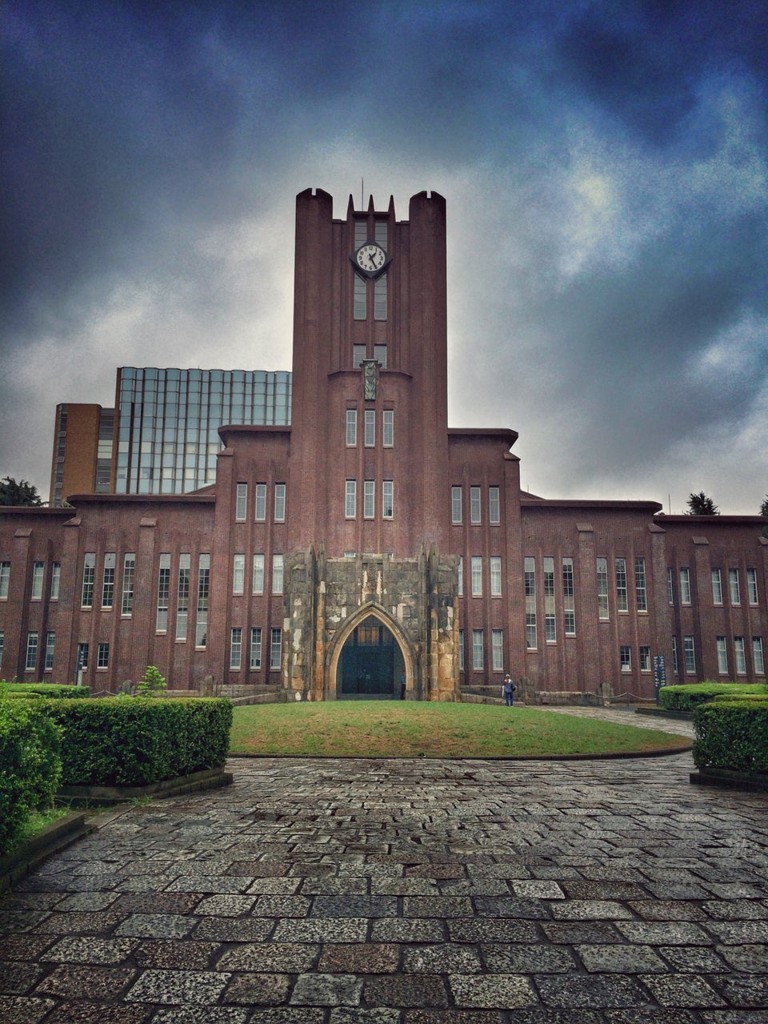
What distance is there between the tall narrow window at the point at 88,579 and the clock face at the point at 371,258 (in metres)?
22.0

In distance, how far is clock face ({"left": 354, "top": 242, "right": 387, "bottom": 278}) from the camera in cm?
4112

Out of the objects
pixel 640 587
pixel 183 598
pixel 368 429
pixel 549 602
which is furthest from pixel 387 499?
pixel 640 587

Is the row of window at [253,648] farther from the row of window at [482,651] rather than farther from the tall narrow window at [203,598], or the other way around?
the row of window at [482,651]

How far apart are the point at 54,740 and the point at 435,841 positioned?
12.7 feet

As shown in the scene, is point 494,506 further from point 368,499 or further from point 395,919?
point 395,919

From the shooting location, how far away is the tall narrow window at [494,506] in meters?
41.6

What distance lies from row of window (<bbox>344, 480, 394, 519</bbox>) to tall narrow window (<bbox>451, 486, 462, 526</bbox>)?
16.3 ft

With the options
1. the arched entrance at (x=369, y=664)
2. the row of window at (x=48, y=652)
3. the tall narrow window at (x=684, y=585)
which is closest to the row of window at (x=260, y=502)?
the arched entrance at (x=369, y=664)

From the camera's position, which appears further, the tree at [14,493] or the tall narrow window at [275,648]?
the tree at [14,493]

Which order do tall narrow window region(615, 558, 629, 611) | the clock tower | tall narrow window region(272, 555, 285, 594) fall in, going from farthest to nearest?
1. tall narrow window region(615, 558, 629, 611)
2. tall narrow window region(272, 555, 285, 594)
3. the clock tower

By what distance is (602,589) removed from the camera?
4266 cm

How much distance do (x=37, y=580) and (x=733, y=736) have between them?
40.5 meters

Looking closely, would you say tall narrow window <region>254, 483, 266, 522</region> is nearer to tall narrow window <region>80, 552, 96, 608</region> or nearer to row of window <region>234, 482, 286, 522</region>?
row of window <region>234, 482, 286, 522</region>

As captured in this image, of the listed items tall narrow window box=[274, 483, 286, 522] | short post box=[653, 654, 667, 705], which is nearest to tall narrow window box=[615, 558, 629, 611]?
short post box=[653, 654, 667, 705]
